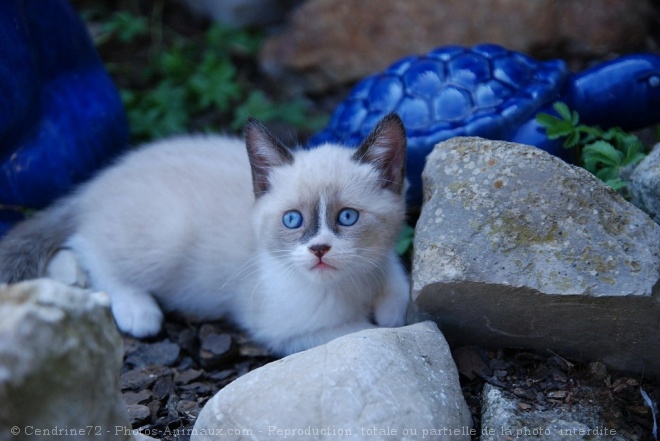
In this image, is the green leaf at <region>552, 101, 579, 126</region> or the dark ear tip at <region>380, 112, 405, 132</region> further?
the green leaf at <region>552, 101, 579, 126</region>

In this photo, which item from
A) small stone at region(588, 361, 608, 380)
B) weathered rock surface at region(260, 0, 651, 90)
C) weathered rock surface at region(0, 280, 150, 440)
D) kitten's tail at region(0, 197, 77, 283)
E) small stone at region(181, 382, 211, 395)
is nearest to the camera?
weathered rock surface at region(0, 280, 150, 440)

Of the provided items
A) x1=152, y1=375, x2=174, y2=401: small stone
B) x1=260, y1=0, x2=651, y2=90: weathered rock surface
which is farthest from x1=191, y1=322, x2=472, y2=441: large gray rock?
x1=260, y1=0, x2=651, y2=90: weathered rock surface

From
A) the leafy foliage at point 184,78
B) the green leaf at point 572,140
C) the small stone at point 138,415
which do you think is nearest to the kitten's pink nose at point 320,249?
the small stone at point 138,415

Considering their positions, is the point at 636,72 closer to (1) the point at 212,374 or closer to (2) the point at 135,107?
(1) the point at 212,374

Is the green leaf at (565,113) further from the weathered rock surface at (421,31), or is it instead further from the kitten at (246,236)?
the weathered rock surface at (421,31)

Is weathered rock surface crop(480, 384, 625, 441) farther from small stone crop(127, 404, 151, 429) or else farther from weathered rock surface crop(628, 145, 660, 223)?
small stone crop(127, 404, 151, 429)

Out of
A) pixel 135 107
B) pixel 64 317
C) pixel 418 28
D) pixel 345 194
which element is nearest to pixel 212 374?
pixel 345 194
